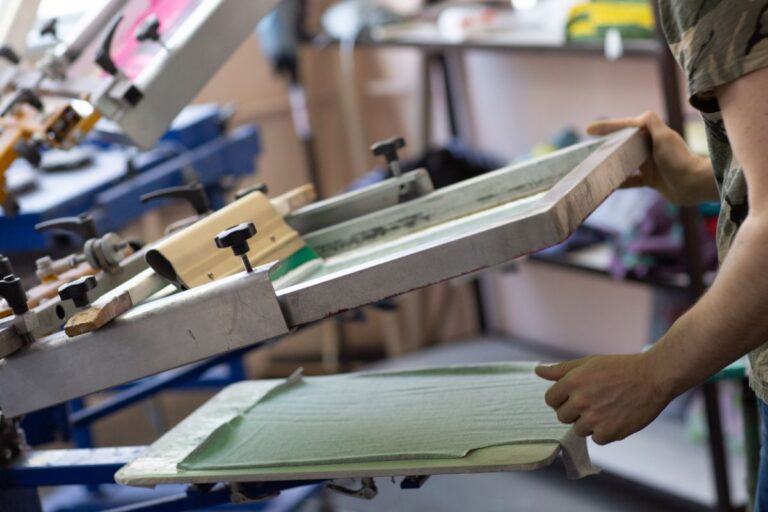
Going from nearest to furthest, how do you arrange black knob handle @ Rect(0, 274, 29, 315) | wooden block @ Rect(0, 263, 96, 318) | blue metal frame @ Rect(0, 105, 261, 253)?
1. black knob handle @ Rect(0, 274, 29, 315)
2. wooden block @ Rect(0, 263, 96, 318)
3. blue metal frame @ Rect(0, 105, 261, 253)

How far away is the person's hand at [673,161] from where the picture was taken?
1471 mm

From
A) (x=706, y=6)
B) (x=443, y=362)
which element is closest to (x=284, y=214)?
(x=706, y=6)

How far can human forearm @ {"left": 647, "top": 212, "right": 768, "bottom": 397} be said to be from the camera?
39.5 inches

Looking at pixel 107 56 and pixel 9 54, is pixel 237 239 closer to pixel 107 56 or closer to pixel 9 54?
pixel 107 56

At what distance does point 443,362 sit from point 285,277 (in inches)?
93.1

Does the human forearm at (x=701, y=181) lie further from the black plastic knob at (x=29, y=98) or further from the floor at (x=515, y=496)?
the floor at (x=515, y=496)

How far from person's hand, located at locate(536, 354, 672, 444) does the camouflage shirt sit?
8.2 inches

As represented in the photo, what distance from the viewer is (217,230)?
52.2 inches

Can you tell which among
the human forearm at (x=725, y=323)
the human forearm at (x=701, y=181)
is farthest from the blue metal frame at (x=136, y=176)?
the human forearm at (x=725, y=323)

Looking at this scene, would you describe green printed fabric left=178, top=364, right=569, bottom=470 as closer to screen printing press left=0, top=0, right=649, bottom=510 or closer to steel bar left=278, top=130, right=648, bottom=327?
screen printing press left=0, top=0, right=649, bottom=510

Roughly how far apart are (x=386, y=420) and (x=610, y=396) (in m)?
0.32

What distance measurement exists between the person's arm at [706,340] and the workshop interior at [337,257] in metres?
0.08

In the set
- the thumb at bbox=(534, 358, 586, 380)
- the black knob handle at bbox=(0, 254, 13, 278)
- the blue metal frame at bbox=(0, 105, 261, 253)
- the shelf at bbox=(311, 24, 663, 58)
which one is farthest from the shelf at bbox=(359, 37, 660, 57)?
the black knob handle at bbox=(0, 254, 13, 278)

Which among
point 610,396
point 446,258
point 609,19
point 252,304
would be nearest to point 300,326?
point 252,304
